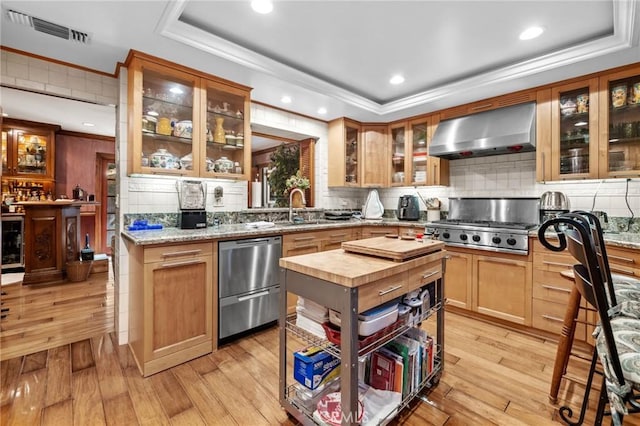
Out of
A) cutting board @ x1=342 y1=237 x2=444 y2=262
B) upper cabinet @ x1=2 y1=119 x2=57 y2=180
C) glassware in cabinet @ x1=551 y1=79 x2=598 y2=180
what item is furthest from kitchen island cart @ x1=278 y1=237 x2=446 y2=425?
upper cabinet @ x1=2 y1=119 x2=57 y2=180

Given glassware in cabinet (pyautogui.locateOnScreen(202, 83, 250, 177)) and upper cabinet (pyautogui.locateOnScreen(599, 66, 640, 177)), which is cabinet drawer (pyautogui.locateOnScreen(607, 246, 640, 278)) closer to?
upper cabinet (pyautogui.locateOnScreen(599, 66, 640, 177))

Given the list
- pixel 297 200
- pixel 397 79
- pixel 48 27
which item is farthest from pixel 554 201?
pixel 48 27

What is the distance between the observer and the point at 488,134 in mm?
3119

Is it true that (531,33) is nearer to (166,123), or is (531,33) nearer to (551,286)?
(551,286)

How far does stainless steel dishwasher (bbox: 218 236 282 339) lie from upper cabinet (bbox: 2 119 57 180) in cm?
513

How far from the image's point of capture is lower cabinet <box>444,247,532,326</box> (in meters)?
2.73

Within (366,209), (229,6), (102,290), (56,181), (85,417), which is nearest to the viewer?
(85,417)

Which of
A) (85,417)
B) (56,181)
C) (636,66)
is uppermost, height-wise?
(636,66)

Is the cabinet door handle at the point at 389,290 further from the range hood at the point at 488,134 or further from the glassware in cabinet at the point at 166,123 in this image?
the range hood at the point at 488,134

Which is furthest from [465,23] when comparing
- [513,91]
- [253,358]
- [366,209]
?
[253,358]

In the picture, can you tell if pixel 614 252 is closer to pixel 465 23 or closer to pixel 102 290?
pixel 465 23

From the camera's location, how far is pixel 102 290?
3965 mm

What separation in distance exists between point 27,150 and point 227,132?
4.69 m

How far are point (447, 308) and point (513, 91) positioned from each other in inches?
93.9
